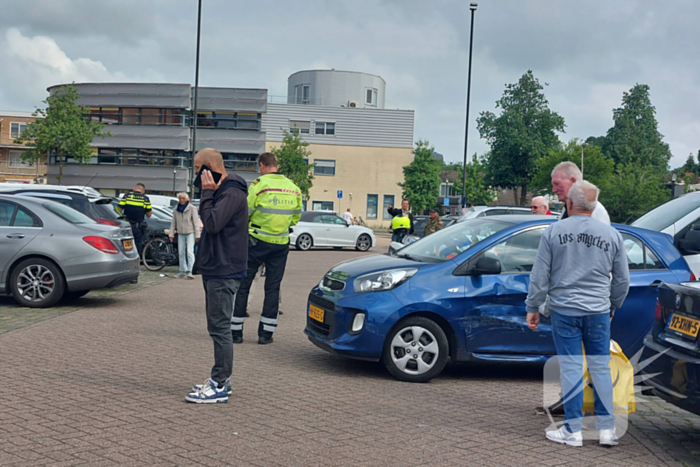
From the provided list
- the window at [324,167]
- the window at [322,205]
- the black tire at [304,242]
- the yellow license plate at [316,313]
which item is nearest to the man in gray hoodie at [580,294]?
the yellow license plate at [316,313]

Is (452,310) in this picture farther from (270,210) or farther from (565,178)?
(270,210)

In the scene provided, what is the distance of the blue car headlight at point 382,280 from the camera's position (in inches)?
255

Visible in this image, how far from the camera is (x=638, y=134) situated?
79.4 metres

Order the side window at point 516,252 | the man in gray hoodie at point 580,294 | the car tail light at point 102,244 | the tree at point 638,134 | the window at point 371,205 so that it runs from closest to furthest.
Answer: the man in gray hoodie at point 580,294, the side window at point 516,252, the car tail light at point 102,244, the window at point 371,205, the tree at point 638,134

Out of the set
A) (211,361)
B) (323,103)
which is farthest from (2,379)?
(323,103)

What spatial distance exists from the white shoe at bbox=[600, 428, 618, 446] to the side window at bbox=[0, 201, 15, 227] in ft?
28.3

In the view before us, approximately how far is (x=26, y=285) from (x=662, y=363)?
28.1ft

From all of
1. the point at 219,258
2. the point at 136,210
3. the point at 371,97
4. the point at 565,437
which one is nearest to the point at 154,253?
the point at 136,210

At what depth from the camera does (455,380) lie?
6.71 metres

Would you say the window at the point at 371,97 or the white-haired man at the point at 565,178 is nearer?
the white-haired man at the point at 565,178

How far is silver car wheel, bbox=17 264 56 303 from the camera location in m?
10.0

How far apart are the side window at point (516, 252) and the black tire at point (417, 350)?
900 millimetres

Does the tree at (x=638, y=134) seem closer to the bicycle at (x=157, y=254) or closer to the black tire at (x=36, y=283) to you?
the bicycle at (x=157, y=254)

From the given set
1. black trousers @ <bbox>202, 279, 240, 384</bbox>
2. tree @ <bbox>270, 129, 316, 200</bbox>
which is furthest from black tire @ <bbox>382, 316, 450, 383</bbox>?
tree @ <bbox>270, 129, 316, 200</bbox>
